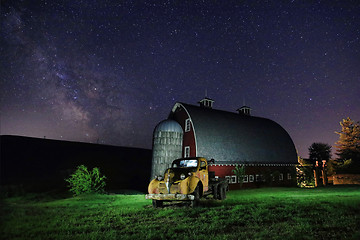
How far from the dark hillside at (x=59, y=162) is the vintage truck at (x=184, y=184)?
16.4m

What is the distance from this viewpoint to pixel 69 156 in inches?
1547

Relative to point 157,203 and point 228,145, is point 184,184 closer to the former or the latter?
point 157,203

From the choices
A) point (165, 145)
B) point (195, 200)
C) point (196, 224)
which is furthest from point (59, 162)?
point (196, 224)

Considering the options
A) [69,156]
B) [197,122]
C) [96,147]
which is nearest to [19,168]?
[69,156]

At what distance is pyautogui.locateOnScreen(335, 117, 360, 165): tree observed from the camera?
109 ft

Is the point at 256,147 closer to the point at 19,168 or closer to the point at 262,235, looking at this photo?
the point at 262,235

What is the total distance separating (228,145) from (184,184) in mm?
14092

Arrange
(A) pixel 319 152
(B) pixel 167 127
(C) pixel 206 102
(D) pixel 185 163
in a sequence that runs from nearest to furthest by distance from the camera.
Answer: (D) pixel 185 163, (B) pixel 167 127, (C) pixel 206 102, (A) pixel 319 152

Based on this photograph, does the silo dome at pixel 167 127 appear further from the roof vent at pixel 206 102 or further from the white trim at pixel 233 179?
the roof vent at pixel 206 102

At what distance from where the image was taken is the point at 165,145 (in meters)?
20.1

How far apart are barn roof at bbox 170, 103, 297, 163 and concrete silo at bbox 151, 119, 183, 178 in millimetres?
1974

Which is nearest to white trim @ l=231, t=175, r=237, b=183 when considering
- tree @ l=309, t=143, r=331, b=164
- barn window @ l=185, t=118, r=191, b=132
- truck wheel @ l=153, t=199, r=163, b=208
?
barn window @ l=185, t=118, r=191, b=132

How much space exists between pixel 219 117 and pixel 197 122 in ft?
13.6

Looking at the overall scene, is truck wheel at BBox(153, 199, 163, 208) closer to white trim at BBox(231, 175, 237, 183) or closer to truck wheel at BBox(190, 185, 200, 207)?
truck wheel at BBox(190, 185, 200, 207)
